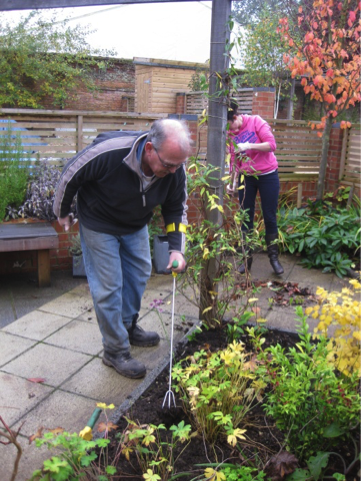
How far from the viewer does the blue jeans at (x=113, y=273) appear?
3105 millimetres

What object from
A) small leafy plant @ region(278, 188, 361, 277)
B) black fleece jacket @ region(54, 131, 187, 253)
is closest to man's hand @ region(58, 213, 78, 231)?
black fleece jacket @ region(54, 131, 187, 253)

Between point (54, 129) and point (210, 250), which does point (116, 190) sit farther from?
point (54, 129)

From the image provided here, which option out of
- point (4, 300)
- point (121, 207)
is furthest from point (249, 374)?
point (4, 300)

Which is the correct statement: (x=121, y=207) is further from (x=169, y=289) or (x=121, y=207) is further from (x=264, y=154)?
(x=264, y=154)

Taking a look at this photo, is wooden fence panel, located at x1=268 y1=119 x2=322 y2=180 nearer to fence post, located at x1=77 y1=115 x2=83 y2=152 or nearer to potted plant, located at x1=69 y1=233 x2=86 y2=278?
fence post, located at x1=77 y1=115 x2=83 y2=152

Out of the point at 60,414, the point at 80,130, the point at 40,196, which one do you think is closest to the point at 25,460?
the point at 60,414

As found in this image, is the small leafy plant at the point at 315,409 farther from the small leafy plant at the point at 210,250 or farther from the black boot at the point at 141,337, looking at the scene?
the black boot at the point at 141,337

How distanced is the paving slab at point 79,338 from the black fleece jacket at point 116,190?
108 cm

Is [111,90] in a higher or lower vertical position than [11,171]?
higher

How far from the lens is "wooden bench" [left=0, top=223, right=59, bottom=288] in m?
4.65

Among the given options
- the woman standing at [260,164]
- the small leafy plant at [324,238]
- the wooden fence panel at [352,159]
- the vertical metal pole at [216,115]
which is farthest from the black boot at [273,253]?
the wooden fence panel at [352,159]

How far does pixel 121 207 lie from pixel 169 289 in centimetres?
215

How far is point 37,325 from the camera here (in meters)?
4.07

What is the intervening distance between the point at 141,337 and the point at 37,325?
99 cm
